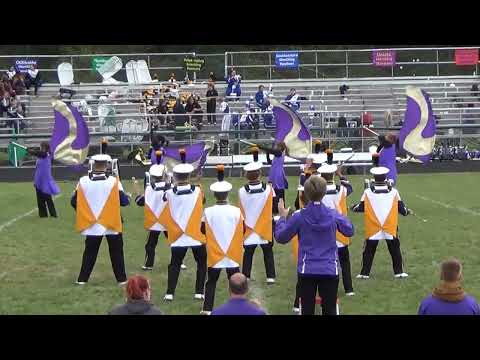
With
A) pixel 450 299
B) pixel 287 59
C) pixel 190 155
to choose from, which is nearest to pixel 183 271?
pixel 190 155

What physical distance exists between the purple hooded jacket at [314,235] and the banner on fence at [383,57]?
29.5 meters

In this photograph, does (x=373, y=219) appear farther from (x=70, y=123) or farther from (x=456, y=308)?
(x=70, y=123)

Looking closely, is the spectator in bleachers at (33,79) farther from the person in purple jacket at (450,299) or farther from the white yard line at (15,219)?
the person in purple jacket at (450,299)

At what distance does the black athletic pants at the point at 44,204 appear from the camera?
17.2 metres

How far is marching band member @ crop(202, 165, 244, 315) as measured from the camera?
9.17 metres

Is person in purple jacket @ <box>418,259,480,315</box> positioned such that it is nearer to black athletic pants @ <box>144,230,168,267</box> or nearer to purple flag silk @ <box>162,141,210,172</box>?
black athletic pants @ <box>144,230,168,267</box>

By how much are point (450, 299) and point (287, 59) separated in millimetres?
30757

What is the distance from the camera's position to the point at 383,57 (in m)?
36.6

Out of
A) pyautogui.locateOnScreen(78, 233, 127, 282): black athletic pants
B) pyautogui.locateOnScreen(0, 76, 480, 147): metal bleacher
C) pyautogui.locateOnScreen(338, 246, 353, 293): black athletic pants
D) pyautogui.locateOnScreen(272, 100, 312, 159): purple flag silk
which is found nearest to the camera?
pyautogui.locateOnScreen(338, 246, 353, 293): black athletic pants

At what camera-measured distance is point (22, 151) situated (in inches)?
1051

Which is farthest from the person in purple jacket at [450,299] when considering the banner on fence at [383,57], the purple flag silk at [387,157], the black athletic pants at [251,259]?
the banner on fence at [383,57]

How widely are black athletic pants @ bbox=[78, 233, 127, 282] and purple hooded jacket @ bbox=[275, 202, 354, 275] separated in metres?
3.82

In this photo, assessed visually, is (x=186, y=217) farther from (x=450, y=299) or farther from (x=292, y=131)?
(x=292, y=131)

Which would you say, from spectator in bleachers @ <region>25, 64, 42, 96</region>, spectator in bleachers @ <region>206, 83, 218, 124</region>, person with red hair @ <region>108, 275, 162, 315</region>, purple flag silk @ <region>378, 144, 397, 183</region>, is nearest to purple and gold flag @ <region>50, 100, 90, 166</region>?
purple flag silk @ <region>378, 144, 397, 183</region>
